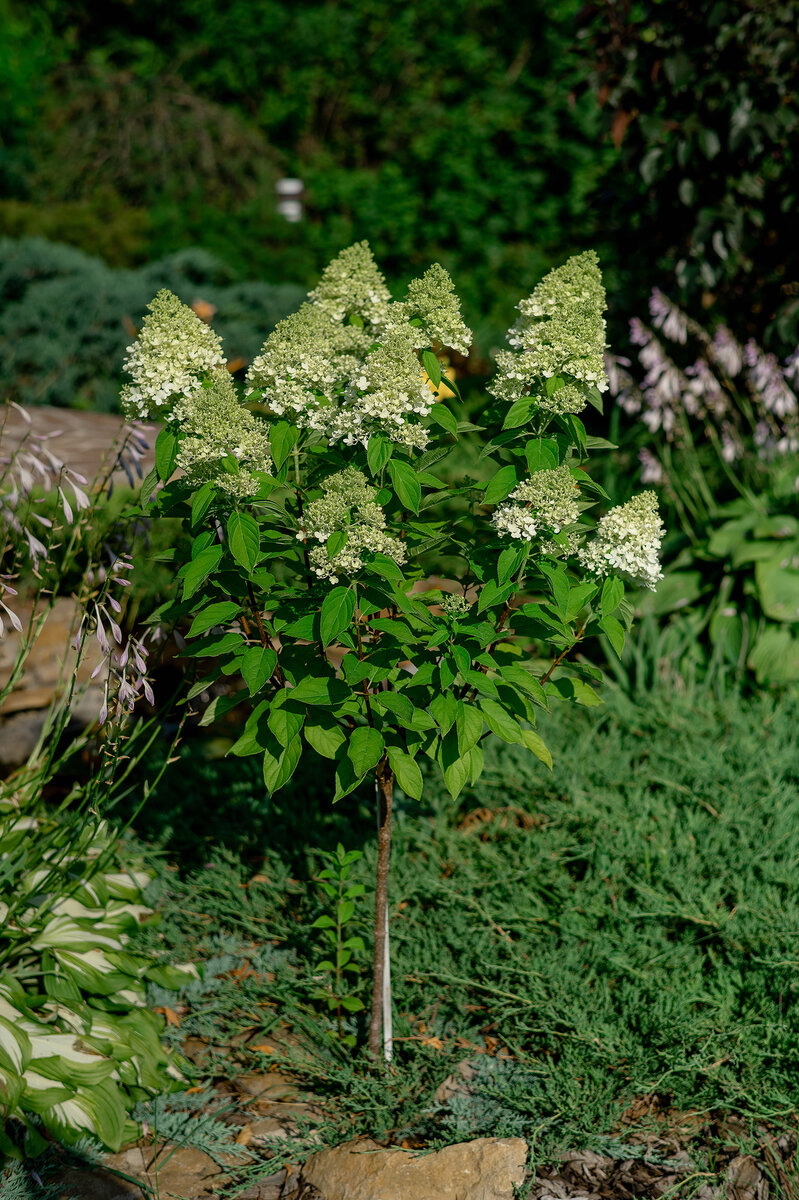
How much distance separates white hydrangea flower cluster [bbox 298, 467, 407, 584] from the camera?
1695mm

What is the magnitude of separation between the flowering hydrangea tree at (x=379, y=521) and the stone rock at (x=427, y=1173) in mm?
779

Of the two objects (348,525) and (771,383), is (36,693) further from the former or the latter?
(771,383)

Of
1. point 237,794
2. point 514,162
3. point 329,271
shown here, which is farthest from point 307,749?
point 514,162

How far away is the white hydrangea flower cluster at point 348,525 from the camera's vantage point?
1.70m

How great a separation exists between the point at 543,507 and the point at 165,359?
2.51ft

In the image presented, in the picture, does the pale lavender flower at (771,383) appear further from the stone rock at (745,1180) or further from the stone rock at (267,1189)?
the stone rock at (267,1189)

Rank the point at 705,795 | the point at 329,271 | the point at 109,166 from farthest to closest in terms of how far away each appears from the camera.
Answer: the point at 109,166 → the point at 705,795 → the point at 329,271

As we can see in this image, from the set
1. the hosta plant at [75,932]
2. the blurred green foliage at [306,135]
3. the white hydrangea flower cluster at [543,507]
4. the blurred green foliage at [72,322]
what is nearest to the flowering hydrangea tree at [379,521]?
the white hydrangea flower cluster at [543,507]

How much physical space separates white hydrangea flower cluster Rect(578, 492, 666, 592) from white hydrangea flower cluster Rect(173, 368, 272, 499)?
64cm

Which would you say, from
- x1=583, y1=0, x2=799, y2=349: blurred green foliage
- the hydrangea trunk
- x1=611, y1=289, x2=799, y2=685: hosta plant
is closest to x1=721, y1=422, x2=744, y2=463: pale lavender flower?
x1=611, y1=289, x2=799, y2=685: hosta plant

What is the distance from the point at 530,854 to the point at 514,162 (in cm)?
834

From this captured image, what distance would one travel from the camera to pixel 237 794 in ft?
10.5

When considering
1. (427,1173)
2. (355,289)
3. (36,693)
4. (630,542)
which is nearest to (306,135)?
(36,693)

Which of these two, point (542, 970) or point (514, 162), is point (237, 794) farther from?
point (514, 162)
